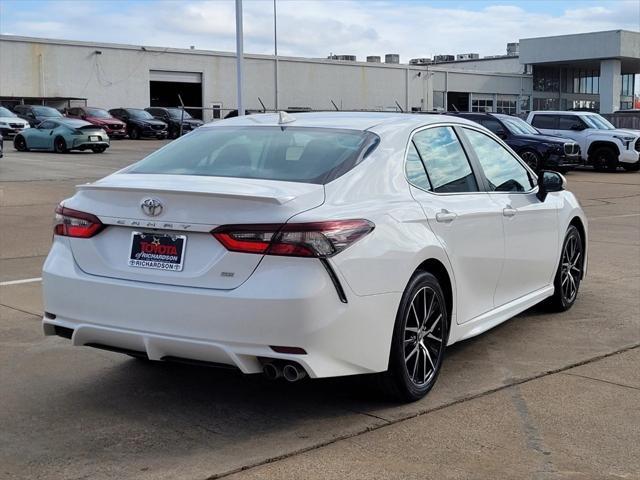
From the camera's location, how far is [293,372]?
13.7ft

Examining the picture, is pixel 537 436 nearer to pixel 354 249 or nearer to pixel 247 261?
pixel 354 249

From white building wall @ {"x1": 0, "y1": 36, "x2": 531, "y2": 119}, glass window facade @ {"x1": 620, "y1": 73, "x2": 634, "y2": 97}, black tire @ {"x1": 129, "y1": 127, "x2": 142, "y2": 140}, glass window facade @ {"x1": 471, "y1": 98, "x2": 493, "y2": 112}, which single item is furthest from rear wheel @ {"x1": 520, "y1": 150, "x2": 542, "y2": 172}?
glass window facade @ {"x1": 620, "y1": 73, "x2": 634, "y2": 97}

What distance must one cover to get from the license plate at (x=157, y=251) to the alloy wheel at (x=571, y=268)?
387 centimetres

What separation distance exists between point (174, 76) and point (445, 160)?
54.5m

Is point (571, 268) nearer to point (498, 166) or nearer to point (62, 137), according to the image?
point (498, 166)

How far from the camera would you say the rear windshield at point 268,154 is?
15.2 ft

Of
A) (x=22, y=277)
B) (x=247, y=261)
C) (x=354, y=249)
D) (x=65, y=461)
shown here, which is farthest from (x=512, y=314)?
(x=22, y=277)

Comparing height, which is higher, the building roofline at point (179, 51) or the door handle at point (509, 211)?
the building roofline at point (179, 51)

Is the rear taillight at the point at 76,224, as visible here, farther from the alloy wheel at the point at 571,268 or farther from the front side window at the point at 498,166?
the alloy wheel at the point at 571,268

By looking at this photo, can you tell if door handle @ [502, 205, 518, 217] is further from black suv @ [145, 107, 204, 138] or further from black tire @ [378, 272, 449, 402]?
black suv @ [145, 107, 204, 138]

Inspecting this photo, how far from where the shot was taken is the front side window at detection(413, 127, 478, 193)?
208 inches

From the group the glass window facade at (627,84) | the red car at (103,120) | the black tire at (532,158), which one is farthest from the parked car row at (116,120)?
the glass window facade at (627,84)

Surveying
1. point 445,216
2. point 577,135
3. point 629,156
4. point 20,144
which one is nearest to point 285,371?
point 445,216

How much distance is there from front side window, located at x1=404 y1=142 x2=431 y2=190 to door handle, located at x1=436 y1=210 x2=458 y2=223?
18 centimetres
